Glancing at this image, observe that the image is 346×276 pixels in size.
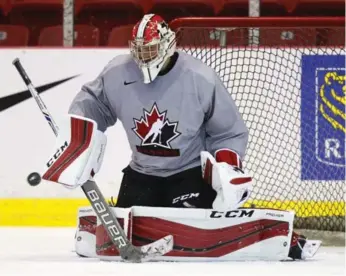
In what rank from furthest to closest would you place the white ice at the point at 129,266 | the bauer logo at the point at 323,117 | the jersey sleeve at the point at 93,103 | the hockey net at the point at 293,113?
1. the bauer logo at the point at 323,117
2. the hockey net at the point at 293,113
3. the jersey sleeve at the point at 93,103
4. the white ice at the point at 129,266

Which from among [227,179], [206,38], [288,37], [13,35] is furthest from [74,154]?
[13,35]

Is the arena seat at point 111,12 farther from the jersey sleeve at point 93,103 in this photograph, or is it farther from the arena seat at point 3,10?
the jersey sleeve at point 93,103

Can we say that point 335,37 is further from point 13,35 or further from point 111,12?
point 13,35

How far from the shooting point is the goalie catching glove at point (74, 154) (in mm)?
3016

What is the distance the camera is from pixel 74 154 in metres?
3.04

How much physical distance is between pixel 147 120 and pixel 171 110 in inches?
3.2

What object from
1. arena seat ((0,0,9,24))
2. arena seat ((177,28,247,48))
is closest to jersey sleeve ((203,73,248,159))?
arena seat ((177,28,247,48))

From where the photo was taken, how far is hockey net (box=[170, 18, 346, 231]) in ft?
14.0

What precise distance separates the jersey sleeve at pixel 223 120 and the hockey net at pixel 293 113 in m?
1.03

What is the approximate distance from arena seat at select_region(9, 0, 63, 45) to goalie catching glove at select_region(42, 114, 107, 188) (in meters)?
2.31

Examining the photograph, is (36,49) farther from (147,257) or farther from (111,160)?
(147,257)

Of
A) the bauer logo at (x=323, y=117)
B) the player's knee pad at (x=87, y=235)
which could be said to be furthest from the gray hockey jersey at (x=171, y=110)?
the bauer logo at (x=323, y=117)

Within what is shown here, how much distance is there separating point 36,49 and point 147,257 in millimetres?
1866

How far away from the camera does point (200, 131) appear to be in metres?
3.23
